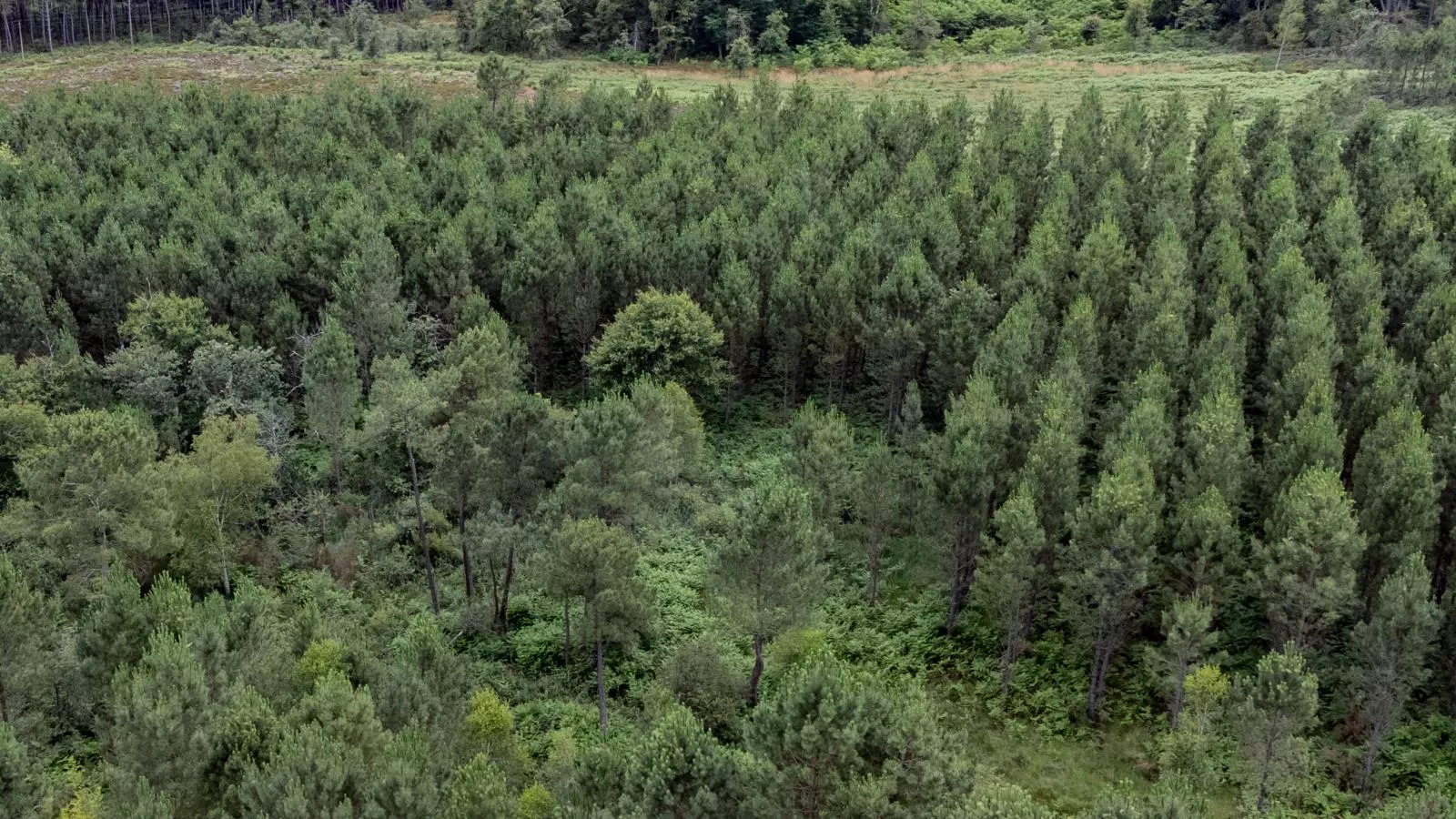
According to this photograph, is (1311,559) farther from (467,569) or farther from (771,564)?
(467,569)

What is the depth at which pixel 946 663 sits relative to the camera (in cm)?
5431

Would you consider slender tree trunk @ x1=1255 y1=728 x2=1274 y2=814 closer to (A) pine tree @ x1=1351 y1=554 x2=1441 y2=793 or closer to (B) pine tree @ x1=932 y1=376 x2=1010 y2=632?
(A) pine tree @ x1=1351 y1=554 x2=1441 y2=793

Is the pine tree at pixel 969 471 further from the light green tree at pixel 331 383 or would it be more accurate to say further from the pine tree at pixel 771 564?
the light green tree at pixel 331 383

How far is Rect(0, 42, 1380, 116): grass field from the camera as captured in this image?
5148 inches

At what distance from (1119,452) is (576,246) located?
38901 mm

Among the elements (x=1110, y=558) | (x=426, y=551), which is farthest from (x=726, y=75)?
(x=1110, y=558)

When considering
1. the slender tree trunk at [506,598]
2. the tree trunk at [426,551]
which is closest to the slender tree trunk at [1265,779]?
the slender tree trunk at [506,598]

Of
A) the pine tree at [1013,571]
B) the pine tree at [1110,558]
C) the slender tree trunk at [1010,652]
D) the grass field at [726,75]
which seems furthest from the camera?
the grass field at [726,75]

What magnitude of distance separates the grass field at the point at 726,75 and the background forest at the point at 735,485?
46.5m

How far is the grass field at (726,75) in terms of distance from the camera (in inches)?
5148

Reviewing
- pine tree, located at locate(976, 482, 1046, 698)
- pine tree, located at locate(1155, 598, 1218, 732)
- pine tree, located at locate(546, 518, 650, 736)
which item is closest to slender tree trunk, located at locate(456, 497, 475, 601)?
pine tree, located at locate(546, 518, 650, 736)

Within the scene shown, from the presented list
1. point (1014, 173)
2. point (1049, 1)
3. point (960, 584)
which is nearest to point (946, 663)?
point (960, 584)

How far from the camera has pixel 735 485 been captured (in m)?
66.9

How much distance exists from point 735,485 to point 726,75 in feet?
311
